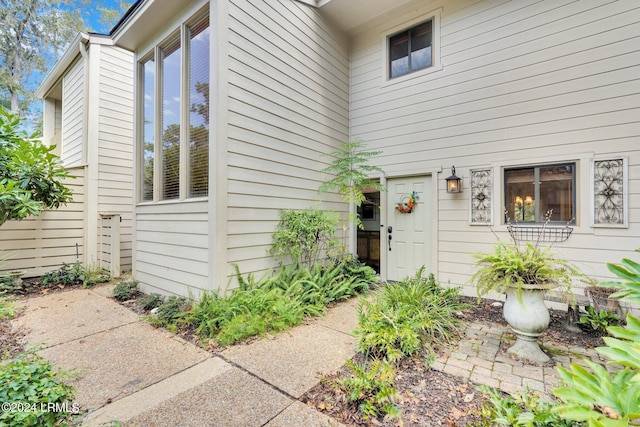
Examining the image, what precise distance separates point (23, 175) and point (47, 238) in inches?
56.3

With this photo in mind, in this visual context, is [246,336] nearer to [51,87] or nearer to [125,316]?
[125,316]

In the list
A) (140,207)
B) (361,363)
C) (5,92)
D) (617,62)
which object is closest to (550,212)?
(617,62)

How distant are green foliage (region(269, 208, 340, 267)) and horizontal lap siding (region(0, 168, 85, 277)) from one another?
454 centimetres

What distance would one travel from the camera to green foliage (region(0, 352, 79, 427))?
1.26 metres

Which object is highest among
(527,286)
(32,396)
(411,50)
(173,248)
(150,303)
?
(411,50)

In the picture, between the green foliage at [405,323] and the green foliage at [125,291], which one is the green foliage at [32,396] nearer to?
the green foliage at [405,323]

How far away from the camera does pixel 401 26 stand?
16.6 ft

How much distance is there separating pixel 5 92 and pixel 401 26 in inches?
613

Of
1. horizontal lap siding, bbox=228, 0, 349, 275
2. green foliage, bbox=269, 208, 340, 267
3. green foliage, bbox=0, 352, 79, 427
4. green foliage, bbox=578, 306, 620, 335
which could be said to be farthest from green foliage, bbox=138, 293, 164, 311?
green foliage, bbox=578, 306, 620, 335

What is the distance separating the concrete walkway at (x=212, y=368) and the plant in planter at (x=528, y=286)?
225 mm

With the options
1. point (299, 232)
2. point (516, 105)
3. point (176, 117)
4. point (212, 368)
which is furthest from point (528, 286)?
point (176, 117)

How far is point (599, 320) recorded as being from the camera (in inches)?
118

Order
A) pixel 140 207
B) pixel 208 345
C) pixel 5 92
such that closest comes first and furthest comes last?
pixel 208 345
pixel 140 207
pixel 5 92

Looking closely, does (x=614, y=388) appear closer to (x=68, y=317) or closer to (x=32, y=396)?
(x=32, y=396)
